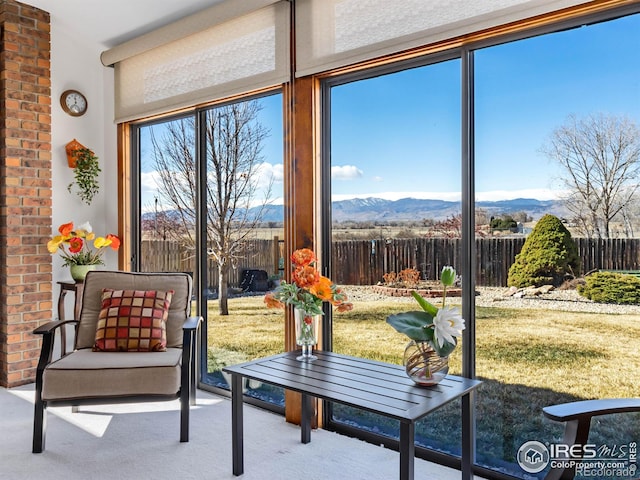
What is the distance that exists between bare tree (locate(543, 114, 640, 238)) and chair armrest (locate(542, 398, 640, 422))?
84 cm

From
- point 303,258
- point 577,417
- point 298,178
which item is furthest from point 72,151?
point 577,417

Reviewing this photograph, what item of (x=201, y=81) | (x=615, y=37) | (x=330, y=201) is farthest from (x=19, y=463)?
(x=615, y=37)

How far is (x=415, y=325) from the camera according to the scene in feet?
7.03

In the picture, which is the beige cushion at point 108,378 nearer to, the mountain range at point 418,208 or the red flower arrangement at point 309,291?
the red flower arrangement at point 309,291

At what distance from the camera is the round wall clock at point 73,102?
160 inches

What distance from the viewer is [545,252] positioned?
232 cm

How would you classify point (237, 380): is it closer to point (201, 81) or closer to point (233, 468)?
point (233, 468)

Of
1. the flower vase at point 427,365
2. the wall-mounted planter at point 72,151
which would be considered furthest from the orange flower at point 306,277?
the wall-mounted planter at point 72,151

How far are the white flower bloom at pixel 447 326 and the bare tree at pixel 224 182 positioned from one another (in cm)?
171

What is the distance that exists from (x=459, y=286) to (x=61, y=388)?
2029 mm

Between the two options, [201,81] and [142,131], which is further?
[142,131]

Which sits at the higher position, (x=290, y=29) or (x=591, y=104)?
(x=290, y=29)

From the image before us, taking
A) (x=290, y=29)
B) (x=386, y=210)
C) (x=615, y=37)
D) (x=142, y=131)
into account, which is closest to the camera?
(x=615, y=37)

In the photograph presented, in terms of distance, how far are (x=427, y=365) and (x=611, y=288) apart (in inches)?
32.8
